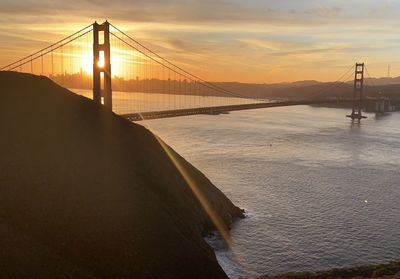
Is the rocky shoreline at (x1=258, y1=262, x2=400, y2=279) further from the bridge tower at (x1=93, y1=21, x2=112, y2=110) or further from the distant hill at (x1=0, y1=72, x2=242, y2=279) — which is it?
the bridge tower at (x1=93, y1=21, x2=112, y2=110)

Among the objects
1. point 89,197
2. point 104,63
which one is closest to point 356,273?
point 89,197

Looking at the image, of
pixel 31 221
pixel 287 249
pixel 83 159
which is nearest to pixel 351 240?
pixel 287 249

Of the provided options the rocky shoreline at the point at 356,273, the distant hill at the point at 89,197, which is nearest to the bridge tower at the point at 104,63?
the distant hill at the point at 89,197

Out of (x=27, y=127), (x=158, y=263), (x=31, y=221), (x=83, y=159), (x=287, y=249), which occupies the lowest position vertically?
(x=287, y=249)

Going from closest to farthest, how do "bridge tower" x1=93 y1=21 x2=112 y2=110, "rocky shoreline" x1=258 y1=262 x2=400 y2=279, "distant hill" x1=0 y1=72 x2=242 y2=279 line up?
1. "distant hill" x1=0 y1=72 x2=242 y2=279
2. "rocky shoreline" x1=258 y1=262 x2=400 y2=279
3. "bridge tower" x1=93 y1=21 x2=112 y2=110

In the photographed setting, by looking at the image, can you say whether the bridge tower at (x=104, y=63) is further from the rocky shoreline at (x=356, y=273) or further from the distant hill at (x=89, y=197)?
the rocky shoreline at (x=356, y=273)

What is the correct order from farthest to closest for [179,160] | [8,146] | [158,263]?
[179,160] < [8,146] < [158,263]

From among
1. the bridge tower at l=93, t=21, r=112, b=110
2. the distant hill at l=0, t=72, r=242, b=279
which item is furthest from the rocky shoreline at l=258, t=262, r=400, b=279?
the bridge tower at l=93, t=21, r=112, b=110

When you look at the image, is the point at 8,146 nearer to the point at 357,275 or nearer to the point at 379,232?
the point at 357,275

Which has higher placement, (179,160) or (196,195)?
(179,160)
